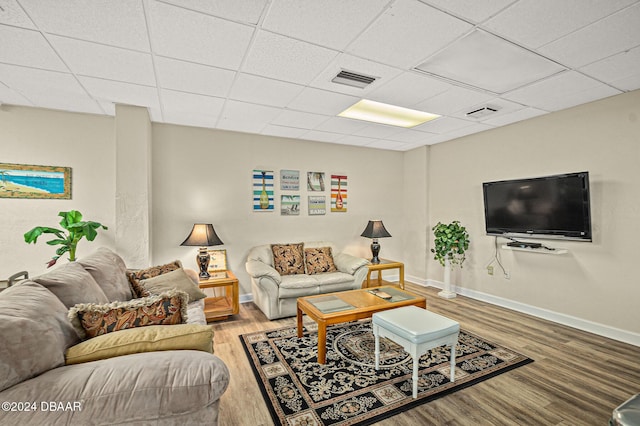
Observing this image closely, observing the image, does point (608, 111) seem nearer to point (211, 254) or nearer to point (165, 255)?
point (211, 254)

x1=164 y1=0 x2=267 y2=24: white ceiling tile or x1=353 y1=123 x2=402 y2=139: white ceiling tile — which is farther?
x1=353 y1=123 x2=402 y2=139: white ceiling tile

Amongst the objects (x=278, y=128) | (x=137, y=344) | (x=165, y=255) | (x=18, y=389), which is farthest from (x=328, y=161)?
(x=18, y=389)

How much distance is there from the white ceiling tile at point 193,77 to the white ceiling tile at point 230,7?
0.74 m

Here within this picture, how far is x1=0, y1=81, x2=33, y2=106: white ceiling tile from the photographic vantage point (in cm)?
301

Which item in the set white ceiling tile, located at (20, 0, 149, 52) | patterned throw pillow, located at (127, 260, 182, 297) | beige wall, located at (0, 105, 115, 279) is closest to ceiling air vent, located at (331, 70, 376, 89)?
white ceiling tile, located at (20, 0, 149, 52)

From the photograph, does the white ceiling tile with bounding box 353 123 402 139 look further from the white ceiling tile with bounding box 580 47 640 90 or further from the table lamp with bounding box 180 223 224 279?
the table lamp with bounding box 180 223 224 279

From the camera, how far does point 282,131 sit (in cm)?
451

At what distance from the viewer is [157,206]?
4.11 m

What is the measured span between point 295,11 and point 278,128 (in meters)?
2.53

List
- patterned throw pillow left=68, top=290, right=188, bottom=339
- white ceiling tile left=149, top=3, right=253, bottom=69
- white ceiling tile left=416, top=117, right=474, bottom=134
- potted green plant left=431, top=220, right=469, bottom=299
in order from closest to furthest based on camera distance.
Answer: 1. patterned throw pillow left=68, top=290, right=188, bottom=339
2. white ceiling tile left=149, top=3, right=253, bottom=69
3. white ceiling tile left=416, top=117, right=474, bottom=134
4. potted green plant left=431, top=220, right=469, bottom=299

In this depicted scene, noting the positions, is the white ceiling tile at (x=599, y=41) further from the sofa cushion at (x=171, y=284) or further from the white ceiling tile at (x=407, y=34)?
the sofa cushion at (x=171, y=284)

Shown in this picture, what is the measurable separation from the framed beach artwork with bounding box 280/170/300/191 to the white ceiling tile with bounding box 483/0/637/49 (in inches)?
135

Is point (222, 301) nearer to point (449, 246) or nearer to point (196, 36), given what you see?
point (196, 36)

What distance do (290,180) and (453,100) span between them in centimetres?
270
